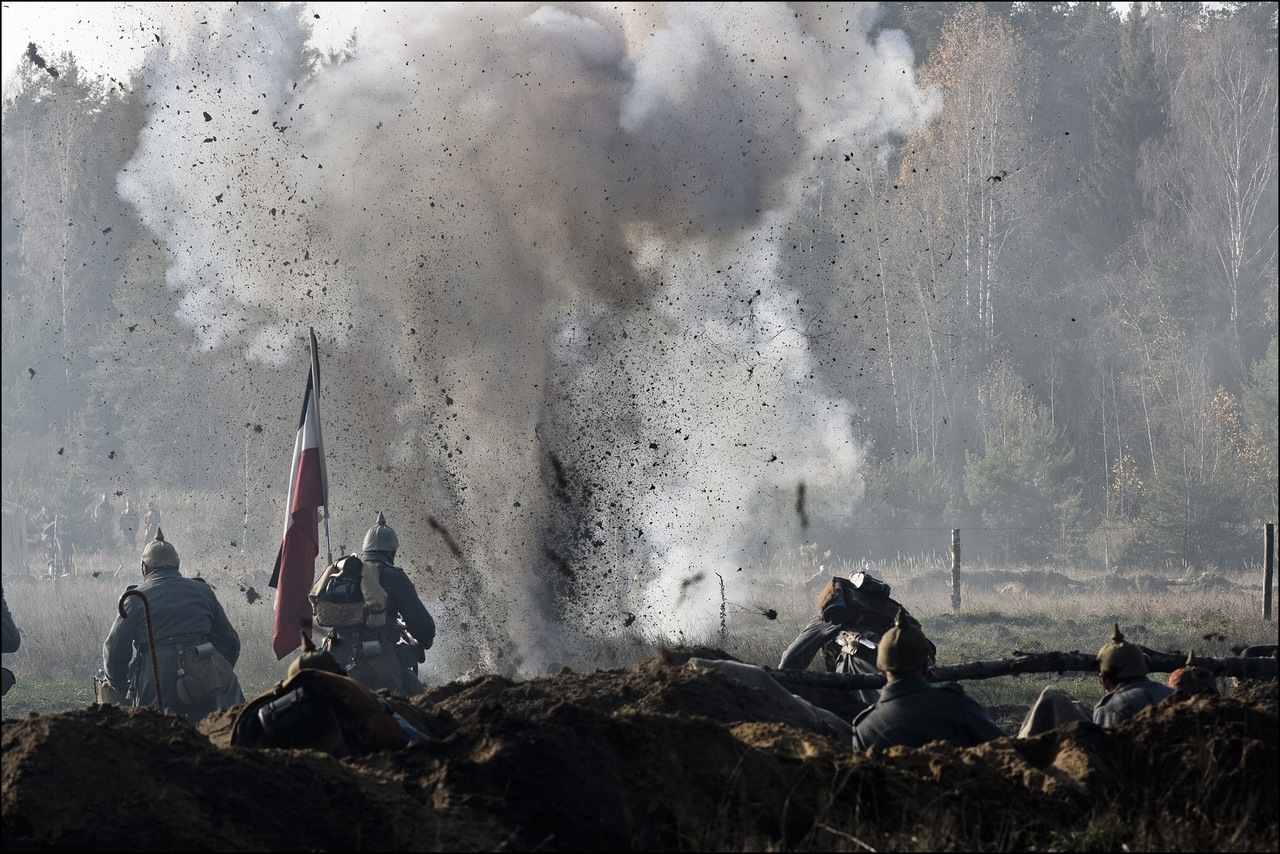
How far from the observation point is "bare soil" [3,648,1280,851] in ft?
14.2

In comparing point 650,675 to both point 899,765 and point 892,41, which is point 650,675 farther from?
point 892,41

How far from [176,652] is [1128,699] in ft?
20.8

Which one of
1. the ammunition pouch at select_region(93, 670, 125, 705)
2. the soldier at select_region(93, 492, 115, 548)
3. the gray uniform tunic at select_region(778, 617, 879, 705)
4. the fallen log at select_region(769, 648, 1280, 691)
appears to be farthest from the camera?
the soldier at select_region(93, 492, 115, 548)

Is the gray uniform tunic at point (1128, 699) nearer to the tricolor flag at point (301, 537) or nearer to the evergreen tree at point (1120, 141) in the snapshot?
the tricolor flag at point (301, 537)

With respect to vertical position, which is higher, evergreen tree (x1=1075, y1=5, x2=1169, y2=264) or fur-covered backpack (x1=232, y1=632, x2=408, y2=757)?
evergreen tree (x1=1075, y1=5, x2=1169, y2=264)

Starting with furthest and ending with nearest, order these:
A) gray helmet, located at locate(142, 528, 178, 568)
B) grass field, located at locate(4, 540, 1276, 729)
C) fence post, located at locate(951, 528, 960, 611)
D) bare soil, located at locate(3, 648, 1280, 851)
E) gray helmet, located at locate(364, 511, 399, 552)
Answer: fence post, located at locate(951, 528, 960, 611) < grass field, located at locate(4, 540, 1276, 729) < gray helmet, located at locate(364, 511, 399, 552) < gray helmet, located at locate(142, 528, 178, 568) < bare soil, located at locate(3, 648, 1280, 851)

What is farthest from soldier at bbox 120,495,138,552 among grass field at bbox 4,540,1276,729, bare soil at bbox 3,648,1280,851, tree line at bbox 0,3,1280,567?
bare soil at bbox 3,648,1280,851

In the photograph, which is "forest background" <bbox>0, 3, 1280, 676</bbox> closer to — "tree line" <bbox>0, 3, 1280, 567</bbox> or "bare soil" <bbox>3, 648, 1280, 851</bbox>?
"tree line" <bbox>0, 3, 1280, 567</bbox>

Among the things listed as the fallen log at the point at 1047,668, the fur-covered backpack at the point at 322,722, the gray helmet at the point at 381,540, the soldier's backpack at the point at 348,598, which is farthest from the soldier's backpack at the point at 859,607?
the fur-covered backpack at the point at 322,722

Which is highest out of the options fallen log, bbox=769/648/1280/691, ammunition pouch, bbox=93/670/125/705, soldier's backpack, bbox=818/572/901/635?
soldier's backpack, bbox=818/572/901/635

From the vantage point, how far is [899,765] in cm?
521

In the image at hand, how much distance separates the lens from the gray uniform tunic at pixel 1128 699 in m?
6.25

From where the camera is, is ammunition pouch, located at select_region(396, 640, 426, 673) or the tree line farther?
the tree line

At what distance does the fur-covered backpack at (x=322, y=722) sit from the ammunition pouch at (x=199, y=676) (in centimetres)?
432
